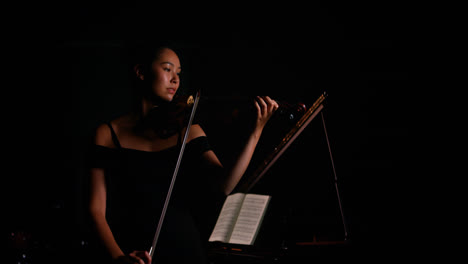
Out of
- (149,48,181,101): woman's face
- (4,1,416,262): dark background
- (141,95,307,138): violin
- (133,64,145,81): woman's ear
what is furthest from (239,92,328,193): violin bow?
(133,64,145,81): woman's ear

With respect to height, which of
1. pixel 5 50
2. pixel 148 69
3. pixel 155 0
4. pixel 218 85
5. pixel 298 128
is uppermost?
pixel 155 0

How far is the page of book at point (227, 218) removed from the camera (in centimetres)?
175

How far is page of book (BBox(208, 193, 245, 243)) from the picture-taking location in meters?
1.75

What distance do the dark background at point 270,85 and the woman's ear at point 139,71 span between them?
575 millimetres

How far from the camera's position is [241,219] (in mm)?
1744

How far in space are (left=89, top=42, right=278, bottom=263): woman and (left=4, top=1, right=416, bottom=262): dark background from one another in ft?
1.77

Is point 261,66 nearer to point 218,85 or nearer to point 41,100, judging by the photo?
→ point 218,85

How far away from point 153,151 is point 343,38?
4.60 ft

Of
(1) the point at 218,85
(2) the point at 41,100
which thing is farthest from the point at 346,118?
(2) the point at 41,100

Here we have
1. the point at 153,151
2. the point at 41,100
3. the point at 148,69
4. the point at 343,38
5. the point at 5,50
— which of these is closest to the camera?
the point at 153,151

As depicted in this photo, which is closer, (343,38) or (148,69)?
(148,69)

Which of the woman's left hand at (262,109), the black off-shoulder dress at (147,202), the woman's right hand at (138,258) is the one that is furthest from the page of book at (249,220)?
the woman's right hand at (138,258)

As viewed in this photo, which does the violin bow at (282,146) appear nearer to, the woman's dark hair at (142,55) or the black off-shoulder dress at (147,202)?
the black off-shoulder dress at (147,202)

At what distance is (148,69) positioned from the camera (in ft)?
6.03
